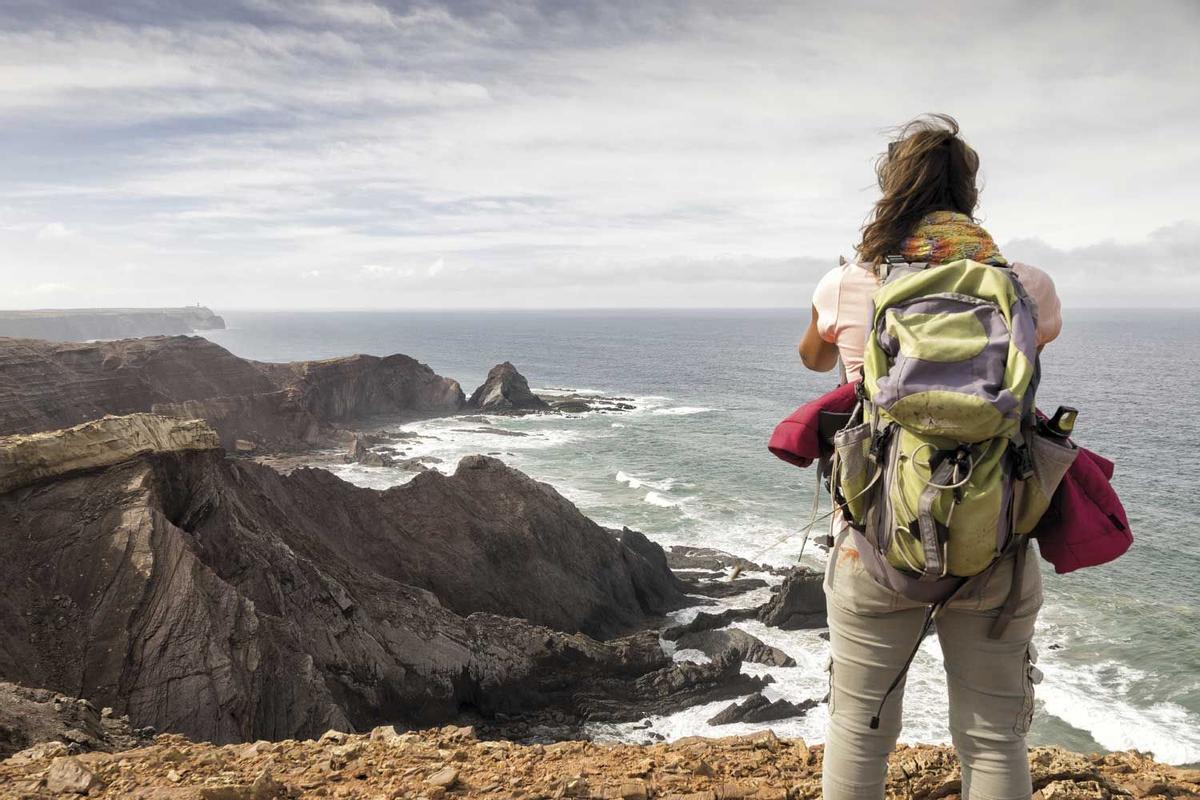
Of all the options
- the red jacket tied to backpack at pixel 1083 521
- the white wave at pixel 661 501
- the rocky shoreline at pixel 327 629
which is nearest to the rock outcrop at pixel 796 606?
the rocky shoreline at pixel 327 629

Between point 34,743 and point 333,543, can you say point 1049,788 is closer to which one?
point 34,743

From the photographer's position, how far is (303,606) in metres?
14.4

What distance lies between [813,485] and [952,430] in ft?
144

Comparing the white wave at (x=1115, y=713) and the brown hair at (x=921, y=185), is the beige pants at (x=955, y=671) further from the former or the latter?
the white wave at (x=1115, y=713)

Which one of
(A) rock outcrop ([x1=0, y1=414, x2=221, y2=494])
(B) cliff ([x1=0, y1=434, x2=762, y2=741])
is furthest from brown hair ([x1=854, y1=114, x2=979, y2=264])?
(A) rock outcrop ([x1=0, y1=414, x2=221, y2=494])

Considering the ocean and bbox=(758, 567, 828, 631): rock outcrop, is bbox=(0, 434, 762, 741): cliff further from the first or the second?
bbox=(758, 567, 828, 631): rock outcrop

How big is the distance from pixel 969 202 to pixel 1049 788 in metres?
3.57

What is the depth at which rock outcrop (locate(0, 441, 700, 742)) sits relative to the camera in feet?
38.1

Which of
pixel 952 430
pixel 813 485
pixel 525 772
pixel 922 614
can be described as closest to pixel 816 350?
pixel 952 430

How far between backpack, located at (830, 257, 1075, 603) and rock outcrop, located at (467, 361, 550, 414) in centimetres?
6895

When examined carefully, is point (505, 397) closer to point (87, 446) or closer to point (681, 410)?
point (681, 410)

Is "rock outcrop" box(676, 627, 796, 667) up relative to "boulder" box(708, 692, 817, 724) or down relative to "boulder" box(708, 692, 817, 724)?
up

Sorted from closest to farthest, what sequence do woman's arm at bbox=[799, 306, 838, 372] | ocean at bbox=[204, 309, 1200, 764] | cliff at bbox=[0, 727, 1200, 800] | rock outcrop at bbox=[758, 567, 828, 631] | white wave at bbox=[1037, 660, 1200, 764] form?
woman's arm at bbox=[799, 306, 838, 372] → cliff at bbox=[0, 727, 1200, 800] → white wave at bbox=[1037, 660, 1200, 764] → ocean at bbox=[204, 309, 1200, 764] → rock outcrop at bbox=[758, 567, 828, 631]

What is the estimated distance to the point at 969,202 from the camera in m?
2.95
